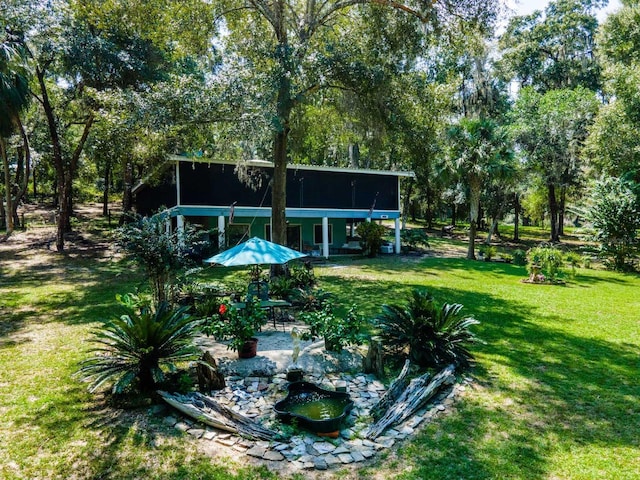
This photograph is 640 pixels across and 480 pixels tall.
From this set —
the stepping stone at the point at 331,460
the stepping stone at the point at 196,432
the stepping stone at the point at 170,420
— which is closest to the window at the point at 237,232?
the stepping stone at the point at 170,420

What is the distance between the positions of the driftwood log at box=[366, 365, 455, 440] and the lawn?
32 cm

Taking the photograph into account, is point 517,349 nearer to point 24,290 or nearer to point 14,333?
point 14,333

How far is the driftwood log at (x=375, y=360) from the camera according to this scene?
654 centimetres

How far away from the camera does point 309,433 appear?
Result: 4812 millimetres

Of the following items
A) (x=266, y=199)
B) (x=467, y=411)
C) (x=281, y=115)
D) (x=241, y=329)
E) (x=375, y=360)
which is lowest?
(x=467, y=411)

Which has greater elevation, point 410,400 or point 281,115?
point 281,115

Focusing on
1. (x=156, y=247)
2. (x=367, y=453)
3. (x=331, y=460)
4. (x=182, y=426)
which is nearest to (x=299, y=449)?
(x=331, y=460)

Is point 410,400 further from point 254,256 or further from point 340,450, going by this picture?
point 254,256

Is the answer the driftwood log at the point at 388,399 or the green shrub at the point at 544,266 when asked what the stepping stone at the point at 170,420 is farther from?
the green shrub at the point at 544,266

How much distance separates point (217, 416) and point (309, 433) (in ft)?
3.63

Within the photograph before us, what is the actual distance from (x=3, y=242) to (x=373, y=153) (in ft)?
62.5

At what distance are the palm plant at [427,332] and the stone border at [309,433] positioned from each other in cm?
58

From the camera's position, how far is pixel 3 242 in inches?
805

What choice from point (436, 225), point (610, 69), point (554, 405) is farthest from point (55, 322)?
point (436, 225)
